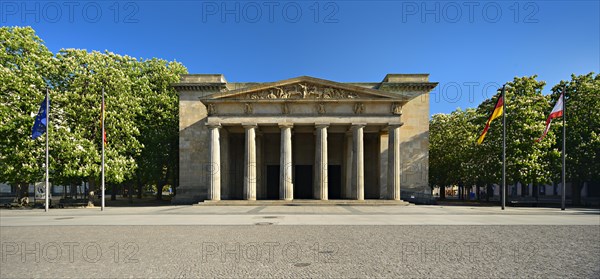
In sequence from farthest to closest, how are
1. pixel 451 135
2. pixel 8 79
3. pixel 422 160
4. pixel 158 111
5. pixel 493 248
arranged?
pixel 451 135 → pixel 158 111 → pixel 422 160 → pixel 8 79 → pixel 493 248

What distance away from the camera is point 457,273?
9.36m

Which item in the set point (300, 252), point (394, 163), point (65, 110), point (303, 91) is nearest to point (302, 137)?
point (303, 91)

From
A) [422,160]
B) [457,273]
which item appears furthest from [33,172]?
[422,160]

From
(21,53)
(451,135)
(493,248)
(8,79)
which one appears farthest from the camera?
(451,135)

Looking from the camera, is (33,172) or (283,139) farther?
(283,139)

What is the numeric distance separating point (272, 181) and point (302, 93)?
14023mm

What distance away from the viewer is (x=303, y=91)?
3775 centimetres

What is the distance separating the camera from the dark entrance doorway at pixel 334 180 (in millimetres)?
46250

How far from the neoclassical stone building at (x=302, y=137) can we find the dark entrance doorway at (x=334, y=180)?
123 millimetres

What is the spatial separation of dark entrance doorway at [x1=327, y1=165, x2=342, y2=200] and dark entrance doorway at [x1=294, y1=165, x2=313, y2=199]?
2.33 m

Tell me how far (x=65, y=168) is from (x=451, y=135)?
46.2 m

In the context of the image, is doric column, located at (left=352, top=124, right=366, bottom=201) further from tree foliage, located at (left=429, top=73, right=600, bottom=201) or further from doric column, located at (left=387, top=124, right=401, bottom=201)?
tree foliage, located at (left=429, top=73, right=600, bottom=201)

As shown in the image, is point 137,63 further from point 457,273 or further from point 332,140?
point 457,273

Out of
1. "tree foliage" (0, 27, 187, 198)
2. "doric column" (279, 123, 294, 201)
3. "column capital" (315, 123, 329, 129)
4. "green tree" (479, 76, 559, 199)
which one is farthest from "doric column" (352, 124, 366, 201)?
"tree foliage" (0, 27, 187, 198)
